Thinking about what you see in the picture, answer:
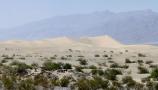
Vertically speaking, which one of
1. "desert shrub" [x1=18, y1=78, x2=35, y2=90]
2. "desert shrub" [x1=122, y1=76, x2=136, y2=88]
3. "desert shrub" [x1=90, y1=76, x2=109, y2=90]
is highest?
"desert shrub" [x1=18, y1=78, x2=35, y2=90]

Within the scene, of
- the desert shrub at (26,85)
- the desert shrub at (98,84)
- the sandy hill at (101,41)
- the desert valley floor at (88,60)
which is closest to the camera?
the desert shrub at (26,85)

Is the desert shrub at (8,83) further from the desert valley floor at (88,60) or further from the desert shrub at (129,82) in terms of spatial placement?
the desert shrub at (129,82)

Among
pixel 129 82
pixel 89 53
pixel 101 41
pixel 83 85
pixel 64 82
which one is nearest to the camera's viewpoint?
pixel 83 85

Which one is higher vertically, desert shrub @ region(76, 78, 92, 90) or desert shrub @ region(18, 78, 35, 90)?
desert shrub @ region(18, 78, 35, 90)

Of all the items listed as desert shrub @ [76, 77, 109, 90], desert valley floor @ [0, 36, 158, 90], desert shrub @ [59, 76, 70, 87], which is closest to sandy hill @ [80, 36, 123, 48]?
desert valley floor @ [0, 36, 158, 90]

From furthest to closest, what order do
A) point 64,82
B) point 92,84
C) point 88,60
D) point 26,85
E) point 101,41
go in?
point 101,41, point 88,60, point 64,82, point 92,84, point 26,85

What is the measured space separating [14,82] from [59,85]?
1689 mm

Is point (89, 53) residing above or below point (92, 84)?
below

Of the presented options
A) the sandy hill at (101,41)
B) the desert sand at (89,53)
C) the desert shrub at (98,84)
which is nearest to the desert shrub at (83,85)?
the desert shrub at (98,84)

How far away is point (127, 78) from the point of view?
20656 mm

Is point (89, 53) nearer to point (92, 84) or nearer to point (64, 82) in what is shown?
point (64, 82)

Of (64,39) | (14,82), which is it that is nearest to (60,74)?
(14,82)

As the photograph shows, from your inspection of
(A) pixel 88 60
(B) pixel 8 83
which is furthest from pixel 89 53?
(B) pixel 8 83

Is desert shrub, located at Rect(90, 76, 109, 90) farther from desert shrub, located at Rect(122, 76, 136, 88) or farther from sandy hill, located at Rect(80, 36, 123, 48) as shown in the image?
sandy hill, located at Rect(80, 36, 123, 48)
